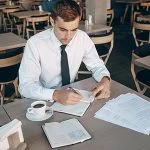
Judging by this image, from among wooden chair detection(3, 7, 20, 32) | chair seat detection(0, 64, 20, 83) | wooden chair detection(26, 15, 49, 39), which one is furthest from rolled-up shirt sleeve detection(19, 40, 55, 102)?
wooden chair detection(3, 7, 20, 32)

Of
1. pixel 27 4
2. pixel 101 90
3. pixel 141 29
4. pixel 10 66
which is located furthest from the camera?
pixel 27 4

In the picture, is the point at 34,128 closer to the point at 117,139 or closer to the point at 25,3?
the point at 117,139

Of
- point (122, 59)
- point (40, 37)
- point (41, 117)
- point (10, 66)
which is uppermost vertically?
point (40, 37)

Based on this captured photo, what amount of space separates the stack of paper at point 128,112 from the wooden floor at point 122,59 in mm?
1892

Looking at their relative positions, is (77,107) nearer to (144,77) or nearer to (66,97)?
(66,97)

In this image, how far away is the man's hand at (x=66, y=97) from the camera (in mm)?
1438

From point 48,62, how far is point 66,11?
399mm

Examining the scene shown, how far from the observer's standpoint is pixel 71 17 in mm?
1636

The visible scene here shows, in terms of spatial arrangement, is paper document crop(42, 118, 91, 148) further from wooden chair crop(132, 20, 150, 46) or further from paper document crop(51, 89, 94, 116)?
wooden chair crop(132, 20, 150, 46)

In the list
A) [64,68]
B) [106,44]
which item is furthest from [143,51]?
[106,44]

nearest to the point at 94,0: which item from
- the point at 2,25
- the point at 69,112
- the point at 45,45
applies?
the point at 45,45

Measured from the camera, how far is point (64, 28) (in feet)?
5.45

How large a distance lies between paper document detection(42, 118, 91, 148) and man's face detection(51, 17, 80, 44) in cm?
64

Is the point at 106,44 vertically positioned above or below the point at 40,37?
below
